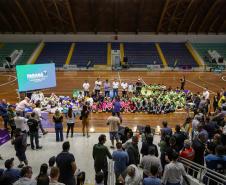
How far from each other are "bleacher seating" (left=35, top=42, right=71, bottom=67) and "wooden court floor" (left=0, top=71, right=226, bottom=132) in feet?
13.5

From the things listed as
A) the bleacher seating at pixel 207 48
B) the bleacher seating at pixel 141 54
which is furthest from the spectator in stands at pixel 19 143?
the bleacher seating at pixel 207 48

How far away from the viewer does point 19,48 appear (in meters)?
41.9

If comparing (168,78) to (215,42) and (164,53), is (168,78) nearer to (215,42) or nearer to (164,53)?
(164,53)

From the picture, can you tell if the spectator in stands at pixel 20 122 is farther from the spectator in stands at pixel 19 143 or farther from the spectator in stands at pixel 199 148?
the spectator in stands at pixel 199 148

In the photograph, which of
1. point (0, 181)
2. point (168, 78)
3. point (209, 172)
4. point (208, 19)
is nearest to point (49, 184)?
point (0, 181)

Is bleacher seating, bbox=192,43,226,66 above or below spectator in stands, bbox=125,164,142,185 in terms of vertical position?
above

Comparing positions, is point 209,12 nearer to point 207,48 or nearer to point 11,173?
point 207,48

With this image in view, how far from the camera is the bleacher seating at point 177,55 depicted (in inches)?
1517

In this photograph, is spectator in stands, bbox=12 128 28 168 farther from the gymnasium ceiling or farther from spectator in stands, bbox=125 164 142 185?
the gymnasium ceiling

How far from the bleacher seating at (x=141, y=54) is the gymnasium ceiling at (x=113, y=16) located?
1.87 metres

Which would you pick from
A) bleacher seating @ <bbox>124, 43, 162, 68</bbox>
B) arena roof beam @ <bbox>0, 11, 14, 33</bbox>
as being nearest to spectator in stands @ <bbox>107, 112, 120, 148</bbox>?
bleacher seating @ <bbox>124, 43, 162, 68</bbox>

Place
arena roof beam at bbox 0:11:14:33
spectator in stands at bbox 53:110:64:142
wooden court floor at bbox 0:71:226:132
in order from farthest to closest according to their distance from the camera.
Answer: arena roof beam at bbox 0:11:14:33 < wooden court floor at bbox 0:71:226:132 < spectator in stands at bbox 53:110:64:142

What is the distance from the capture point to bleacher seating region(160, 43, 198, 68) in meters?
38.5

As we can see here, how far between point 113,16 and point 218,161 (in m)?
33.2
